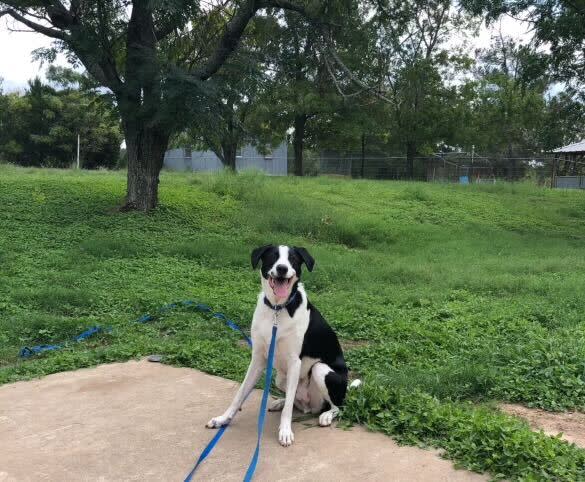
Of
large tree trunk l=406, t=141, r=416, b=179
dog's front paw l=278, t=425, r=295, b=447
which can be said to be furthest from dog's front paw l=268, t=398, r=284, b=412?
large tree trunk l=406, t=141, r=416, b=179

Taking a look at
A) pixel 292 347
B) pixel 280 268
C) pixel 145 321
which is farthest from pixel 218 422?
pixel 145 321

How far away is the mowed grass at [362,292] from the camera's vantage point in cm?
410

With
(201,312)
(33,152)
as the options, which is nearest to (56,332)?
(201,312)

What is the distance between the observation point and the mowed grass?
410cm

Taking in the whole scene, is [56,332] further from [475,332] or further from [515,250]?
[515,250]

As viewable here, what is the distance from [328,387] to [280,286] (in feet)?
2.61

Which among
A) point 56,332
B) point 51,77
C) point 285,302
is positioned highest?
point 51,77

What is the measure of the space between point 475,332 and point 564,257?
644 centimetres

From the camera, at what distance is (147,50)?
37.7 feet

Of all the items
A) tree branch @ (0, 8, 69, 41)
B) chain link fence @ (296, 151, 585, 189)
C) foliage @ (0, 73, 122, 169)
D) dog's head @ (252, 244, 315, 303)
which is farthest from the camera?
foliage @ (0, 73, 122, 169)

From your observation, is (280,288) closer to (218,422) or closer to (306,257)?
(306,257)

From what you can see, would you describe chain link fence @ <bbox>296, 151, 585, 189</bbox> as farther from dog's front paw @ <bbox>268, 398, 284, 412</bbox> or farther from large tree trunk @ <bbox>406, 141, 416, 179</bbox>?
dog's front paw @ <bbox>268, 398, 284, 412</bbox>

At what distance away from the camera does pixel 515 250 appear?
12.6 m

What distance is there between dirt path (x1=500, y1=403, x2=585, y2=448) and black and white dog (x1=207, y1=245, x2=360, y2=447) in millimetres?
1313
